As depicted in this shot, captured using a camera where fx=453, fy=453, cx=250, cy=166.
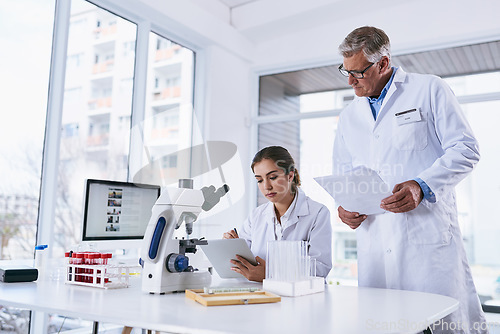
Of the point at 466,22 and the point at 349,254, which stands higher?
the point at 466,22

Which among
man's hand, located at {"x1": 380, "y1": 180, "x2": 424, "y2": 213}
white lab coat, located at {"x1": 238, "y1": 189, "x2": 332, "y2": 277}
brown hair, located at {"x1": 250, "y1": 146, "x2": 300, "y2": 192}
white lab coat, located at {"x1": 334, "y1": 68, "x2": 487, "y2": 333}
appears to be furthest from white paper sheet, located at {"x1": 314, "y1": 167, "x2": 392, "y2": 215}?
brown hair, located at {"x1": 250, "y1": 146, "x2": 300, "y2": 192}

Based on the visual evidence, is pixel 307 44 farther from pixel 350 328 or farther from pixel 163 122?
pixel 350 328

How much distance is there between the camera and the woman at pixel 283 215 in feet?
6.24

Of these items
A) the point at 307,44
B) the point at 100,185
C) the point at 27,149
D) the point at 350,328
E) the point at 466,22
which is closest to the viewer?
the point at 350,328

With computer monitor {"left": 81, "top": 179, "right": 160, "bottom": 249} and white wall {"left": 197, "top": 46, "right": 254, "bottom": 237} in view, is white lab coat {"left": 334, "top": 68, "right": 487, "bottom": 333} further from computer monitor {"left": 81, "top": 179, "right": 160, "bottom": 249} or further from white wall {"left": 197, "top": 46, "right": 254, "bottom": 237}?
white wall {"left": 197, "top": 46, "right": 254, "bottom": 237}

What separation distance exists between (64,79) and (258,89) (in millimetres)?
2031

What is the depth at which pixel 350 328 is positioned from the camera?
950mm

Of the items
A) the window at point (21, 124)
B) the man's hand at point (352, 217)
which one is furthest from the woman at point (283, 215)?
the window at point (21, 124)

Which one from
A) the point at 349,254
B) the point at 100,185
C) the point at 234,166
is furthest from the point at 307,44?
the point at 100,185

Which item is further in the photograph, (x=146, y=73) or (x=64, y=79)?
(x=146, y=73)

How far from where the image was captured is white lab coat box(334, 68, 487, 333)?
1.62m

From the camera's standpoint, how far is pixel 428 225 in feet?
5.42

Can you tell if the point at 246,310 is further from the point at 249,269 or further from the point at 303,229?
the point at 303,229

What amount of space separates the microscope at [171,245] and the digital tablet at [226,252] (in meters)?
0.12
